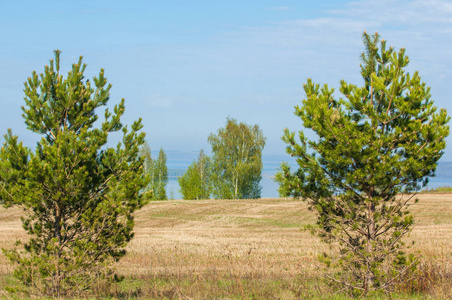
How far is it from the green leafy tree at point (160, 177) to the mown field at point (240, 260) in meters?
43.1

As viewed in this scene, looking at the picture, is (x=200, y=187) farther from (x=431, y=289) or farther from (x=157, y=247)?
(x=431, y=289)

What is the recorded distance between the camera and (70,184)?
8906 millimetres

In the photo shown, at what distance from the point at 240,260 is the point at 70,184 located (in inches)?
298

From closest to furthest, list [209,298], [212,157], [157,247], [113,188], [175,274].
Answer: [209,298] → [113,188] → [175,274] → [157,247] → [212,157]

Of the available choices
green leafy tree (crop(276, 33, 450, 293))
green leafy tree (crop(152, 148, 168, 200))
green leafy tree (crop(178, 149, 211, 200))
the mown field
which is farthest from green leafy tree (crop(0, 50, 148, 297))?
green leafy tree (crop(152, 148, 168, 200))

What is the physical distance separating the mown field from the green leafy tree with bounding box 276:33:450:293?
691 millimetres

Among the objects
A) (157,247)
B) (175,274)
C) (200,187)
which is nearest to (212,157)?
(200,187)

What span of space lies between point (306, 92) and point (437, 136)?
2.80 metres

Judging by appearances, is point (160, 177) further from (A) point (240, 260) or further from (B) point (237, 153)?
(A) point (240, 260)

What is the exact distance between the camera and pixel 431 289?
31.2 feet

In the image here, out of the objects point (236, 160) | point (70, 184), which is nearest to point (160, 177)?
point (236, 160)

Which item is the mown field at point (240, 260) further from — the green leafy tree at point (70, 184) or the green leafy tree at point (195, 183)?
the green leafy tree at point (195, 183)

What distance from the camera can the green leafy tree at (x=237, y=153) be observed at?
68438 millimetres

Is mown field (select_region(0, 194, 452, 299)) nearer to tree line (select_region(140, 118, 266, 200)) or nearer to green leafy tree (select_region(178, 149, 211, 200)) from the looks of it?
tree line (select_region(140, 118, 266, 200))
